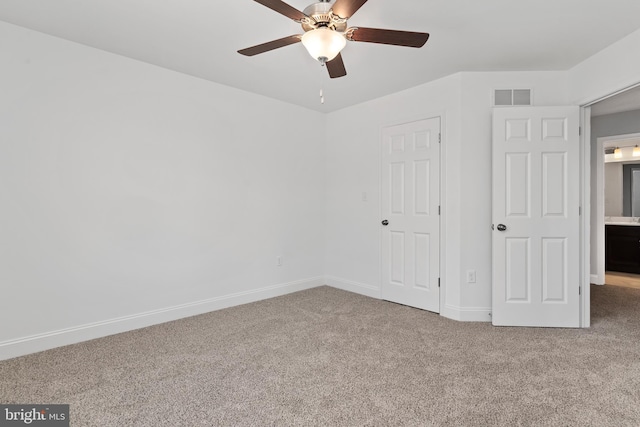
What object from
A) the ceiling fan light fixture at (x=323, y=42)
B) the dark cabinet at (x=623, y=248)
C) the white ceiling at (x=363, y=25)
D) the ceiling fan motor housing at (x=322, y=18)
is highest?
the white ceiling at (x=363, y=25)

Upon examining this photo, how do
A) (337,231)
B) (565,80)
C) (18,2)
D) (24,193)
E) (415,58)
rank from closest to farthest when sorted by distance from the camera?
(18,2) → (24,193) → (415,58) → (565,80) → (337,231)

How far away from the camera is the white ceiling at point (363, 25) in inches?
85.9

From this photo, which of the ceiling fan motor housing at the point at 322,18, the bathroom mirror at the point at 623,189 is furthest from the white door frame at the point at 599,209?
the ceiling fan motor housing at the point at 322,18

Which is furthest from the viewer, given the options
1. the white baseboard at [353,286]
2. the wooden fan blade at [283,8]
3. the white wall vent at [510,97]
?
the white baseboard at [353,286]

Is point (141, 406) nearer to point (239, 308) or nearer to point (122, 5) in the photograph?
point (239, 308)

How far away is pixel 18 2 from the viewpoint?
217 centimetres

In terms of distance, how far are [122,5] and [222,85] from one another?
4.81ft

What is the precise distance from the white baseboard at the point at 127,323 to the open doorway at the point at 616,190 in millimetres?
4473

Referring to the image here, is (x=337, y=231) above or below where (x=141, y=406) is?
above

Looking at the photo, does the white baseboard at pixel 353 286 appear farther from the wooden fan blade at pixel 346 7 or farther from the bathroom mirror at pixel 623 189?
the bathroom mirror at pixel 623 189

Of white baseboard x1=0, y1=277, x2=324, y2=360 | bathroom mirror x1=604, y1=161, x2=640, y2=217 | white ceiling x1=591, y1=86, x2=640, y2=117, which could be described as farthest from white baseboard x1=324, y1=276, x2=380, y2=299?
bathroom mirror x1=604, y1=161, x2=640, y2=217

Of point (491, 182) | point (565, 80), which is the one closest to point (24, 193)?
point (491, 182)

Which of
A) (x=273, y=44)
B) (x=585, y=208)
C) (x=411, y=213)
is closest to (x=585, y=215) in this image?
(x=585, y=208)

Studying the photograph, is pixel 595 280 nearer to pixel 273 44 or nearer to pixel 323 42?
pixel 323 42
